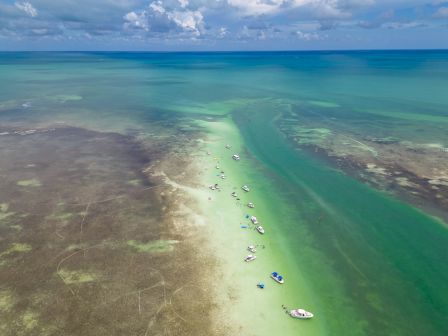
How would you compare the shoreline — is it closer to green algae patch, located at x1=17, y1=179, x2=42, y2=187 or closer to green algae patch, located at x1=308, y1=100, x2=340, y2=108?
green algae patch, located at x1=17, y1=179, x2=42, y2=187

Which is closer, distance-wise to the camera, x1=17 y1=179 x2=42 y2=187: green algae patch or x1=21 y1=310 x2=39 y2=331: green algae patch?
x1=21 y1=310 x2=39 y2=331: green algae patch

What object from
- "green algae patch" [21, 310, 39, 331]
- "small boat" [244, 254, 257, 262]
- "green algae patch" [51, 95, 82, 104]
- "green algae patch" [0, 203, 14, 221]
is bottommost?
"green algae patch" [51, 95, 82, 104]

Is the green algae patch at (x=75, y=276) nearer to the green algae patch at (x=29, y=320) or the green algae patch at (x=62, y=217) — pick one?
the green algae patch at (x=29, y=320)

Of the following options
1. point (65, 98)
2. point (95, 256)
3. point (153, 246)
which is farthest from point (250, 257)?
point (65, 98)

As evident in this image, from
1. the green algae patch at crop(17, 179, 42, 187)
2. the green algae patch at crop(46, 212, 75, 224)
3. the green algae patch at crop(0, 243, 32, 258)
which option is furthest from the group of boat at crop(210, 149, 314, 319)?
the green algae patch at crop(17, 179, 42, 187)

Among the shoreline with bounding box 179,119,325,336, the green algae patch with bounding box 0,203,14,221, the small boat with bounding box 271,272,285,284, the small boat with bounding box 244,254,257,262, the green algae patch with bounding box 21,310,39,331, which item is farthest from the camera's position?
the green algae patch with bounding box 0,203,14,221

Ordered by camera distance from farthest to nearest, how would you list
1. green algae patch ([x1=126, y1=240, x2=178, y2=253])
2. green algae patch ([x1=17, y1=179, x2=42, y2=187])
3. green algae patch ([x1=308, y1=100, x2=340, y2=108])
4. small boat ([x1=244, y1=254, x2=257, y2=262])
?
green algae patch ([x1=308, y1=100, x2=340, y2=108]), green algae patch ([x1=17, y1=179, x2=42, y2=187]), green algae patch ([x1=126, y1=240, x2=178, y2=253]), small boat ([x1=244, y1=254, x2=257, y2=262])

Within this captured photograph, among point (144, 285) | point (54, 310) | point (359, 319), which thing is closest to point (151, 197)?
point (144, 285)
